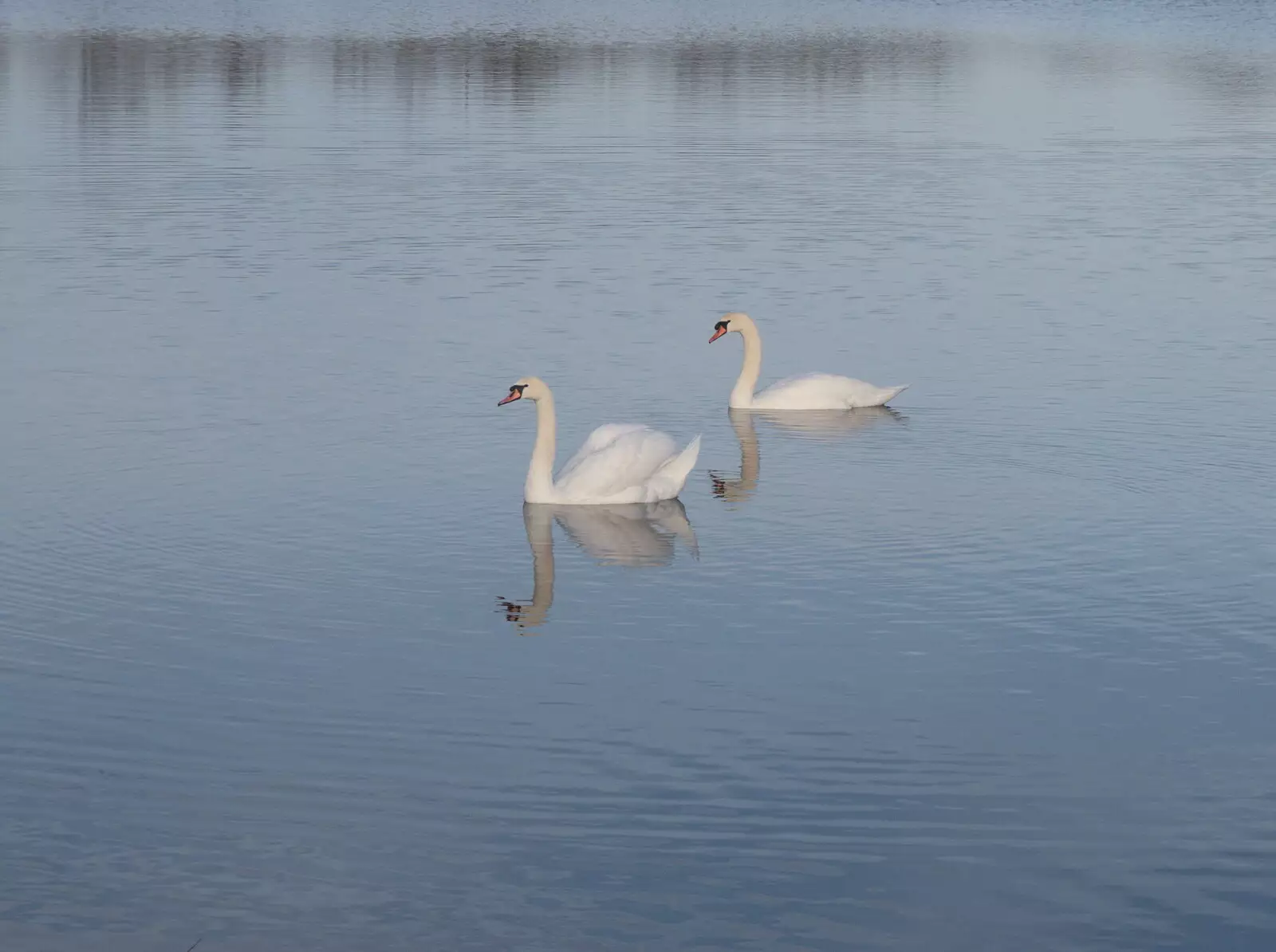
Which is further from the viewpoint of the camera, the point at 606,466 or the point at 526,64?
the point at 526,64

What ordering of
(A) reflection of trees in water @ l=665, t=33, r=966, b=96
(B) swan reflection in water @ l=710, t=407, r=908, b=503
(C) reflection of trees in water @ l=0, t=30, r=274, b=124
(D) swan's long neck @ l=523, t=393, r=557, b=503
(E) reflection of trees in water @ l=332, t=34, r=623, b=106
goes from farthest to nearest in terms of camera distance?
1. (A) reflection of trees in water @ l=665, t=33, r=966, b=96
2. (E) reflection of trees in water @ l=332, t=34, r=623, b=106
3. (C) reflection of trees in water @ l=0, t=30, r=274, b=124
4. (B) swan reflection in water @ l=710, t=407, r=908, b=503
5. (D) swan's long neck @ l=523, t=393, r=557, b=503

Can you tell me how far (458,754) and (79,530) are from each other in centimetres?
539

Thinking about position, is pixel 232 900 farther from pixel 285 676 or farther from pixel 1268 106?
pixel 1268 106

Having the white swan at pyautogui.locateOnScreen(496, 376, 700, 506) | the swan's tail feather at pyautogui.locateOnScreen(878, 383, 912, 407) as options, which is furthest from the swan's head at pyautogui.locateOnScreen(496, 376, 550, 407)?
the swan's tail feather at pyautogui.locateOnScreen(878, 383, 912, 407)

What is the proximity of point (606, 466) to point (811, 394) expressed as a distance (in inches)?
162

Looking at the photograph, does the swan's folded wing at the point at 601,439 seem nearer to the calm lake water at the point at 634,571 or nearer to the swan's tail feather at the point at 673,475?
the swan's tail feather at the point at 673,475

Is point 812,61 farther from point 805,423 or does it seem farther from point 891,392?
point 805,423

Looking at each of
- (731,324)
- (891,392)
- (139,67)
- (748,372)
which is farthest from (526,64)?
(891,392)

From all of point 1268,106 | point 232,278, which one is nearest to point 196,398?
point 232,278

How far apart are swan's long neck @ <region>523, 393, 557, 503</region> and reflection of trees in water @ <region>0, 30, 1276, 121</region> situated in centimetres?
3128

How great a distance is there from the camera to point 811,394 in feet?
66.1

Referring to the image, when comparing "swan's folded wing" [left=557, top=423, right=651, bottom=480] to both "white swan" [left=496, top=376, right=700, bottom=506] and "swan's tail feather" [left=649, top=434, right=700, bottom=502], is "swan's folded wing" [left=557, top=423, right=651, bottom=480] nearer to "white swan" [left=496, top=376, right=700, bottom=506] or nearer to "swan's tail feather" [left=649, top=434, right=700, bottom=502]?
"white swan" [left=496, top=376, right=700, bottom=506]

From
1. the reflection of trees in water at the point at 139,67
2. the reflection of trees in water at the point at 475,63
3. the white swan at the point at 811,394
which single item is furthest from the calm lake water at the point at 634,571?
the reflection of trees in water at the point at 475,63

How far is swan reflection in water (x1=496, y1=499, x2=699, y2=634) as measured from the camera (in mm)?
15047
